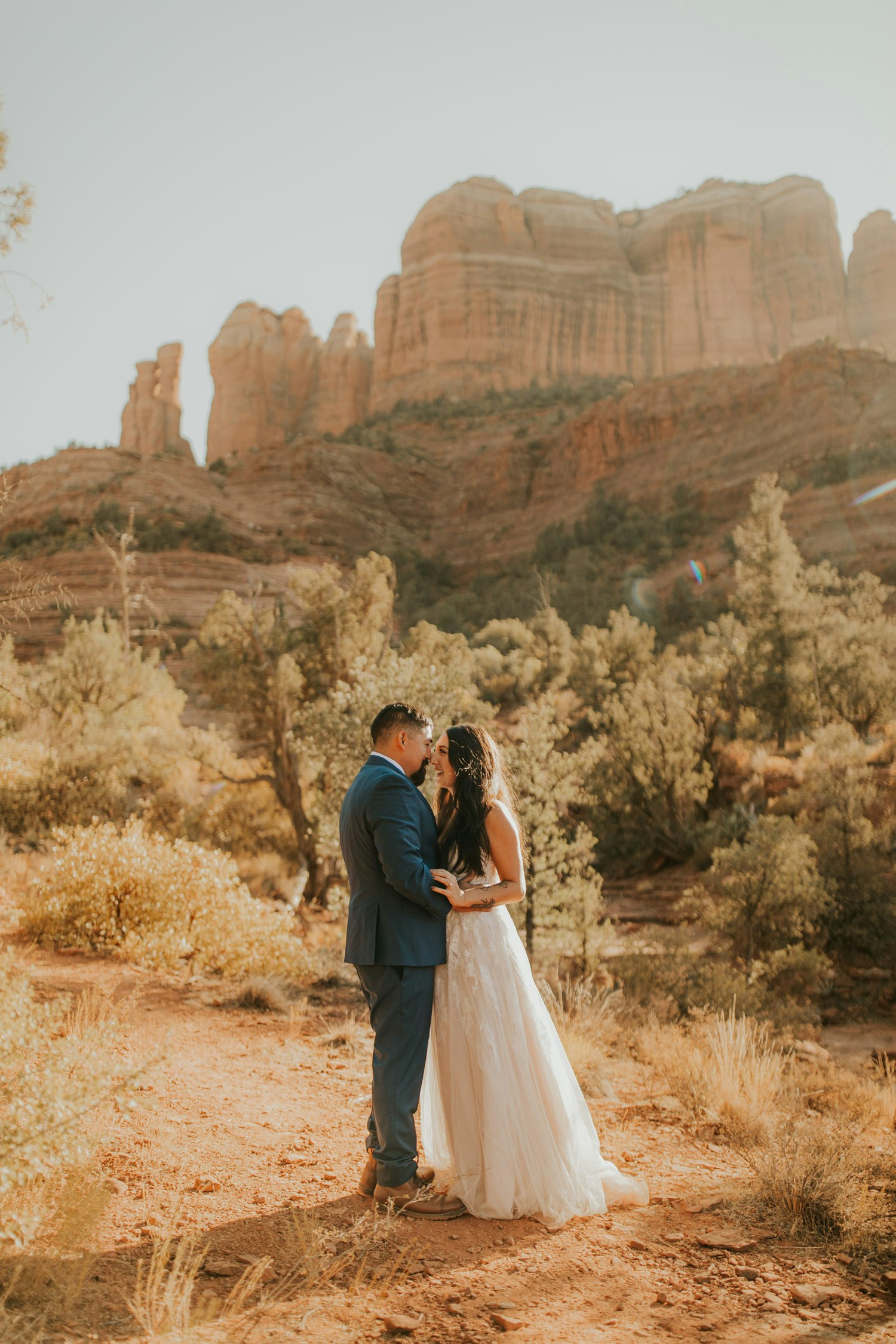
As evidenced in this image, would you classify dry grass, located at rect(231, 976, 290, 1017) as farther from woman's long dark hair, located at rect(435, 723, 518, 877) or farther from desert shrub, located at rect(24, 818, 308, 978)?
woman's long dark hair, located at rect(435, 723, 518, 877)

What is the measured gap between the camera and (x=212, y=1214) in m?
3.39

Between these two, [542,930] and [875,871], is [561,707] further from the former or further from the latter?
[542,930]

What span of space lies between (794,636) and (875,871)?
323 inches

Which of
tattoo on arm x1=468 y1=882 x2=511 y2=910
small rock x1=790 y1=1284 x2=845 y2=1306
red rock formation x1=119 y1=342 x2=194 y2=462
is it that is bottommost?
small rock x1=790 y1=1284 x2=845 y2=1306

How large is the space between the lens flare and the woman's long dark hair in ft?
120

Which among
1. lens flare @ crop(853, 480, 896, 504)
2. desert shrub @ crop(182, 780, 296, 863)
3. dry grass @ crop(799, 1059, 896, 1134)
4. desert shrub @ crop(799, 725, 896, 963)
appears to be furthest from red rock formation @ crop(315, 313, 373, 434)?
dry grass @ crop(799, 1059, 896, 1134)

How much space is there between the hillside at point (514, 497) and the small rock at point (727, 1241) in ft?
102

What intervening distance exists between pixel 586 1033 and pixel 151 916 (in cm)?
393

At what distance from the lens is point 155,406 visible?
81375mm

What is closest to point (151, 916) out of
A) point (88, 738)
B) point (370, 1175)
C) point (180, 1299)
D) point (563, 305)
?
point (370, 1175)

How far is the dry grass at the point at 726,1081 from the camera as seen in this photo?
489 cm

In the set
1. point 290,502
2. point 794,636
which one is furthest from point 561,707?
point 290,502

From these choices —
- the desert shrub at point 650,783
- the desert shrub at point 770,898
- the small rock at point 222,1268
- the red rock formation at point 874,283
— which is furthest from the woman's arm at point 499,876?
the red rock formation at point 874,283

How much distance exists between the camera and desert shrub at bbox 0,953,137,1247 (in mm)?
2705
